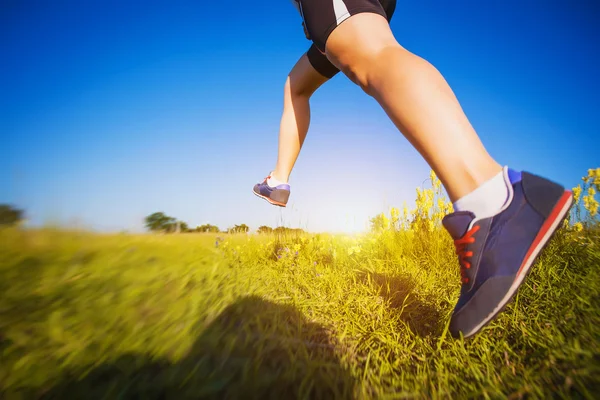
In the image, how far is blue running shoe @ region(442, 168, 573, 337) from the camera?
0.85 m

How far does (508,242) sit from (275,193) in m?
1.52

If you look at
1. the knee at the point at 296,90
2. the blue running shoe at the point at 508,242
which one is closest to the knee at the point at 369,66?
the blue running shoe at the point at 508,242

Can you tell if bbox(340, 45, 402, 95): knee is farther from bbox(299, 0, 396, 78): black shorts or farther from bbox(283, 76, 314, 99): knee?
bbox(283, 76, 314, 99): knee

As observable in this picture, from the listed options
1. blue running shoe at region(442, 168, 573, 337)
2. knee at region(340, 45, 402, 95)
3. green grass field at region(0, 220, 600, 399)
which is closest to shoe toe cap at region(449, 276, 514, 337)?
blue running shoe at region(442, 168, 573, 337)

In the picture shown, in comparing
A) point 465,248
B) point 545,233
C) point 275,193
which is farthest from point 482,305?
point 275,193

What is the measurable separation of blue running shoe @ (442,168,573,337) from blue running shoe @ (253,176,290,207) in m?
1.38

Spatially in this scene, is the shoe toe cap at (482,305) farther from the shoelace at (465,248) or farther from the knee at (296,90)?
the knee at (296,90)

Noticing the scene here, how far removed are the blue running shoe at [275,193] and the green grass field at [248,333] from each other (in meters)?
0.81

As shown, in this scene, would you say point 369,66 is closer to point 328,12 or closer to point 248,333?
point 328,12

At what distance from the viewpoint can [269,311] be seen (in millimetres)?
1092

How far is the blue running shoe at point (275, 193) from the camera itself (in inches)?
82.0

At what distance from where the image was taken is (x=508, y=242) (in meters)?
0.88

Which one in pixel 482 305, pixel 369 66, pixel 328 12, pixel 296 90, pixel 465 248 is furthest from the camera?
pixel 296 90

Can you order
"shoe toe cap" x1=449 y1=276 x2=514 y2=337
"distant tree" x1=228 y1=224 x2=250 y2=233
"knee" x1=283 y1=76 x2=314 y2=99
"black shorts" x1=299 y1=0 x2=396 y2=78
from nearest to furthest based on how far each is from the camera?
"shoe toe cap" x1=449 y1=276 x2=514 y2=337 < "black shorts" x1=299 y1=0 x2=396 y2=78 < "knee" x1=283 y1=76 x2=314 y2=99 < "distant tree" x1=228 y1=224 x2=250 y2=233
